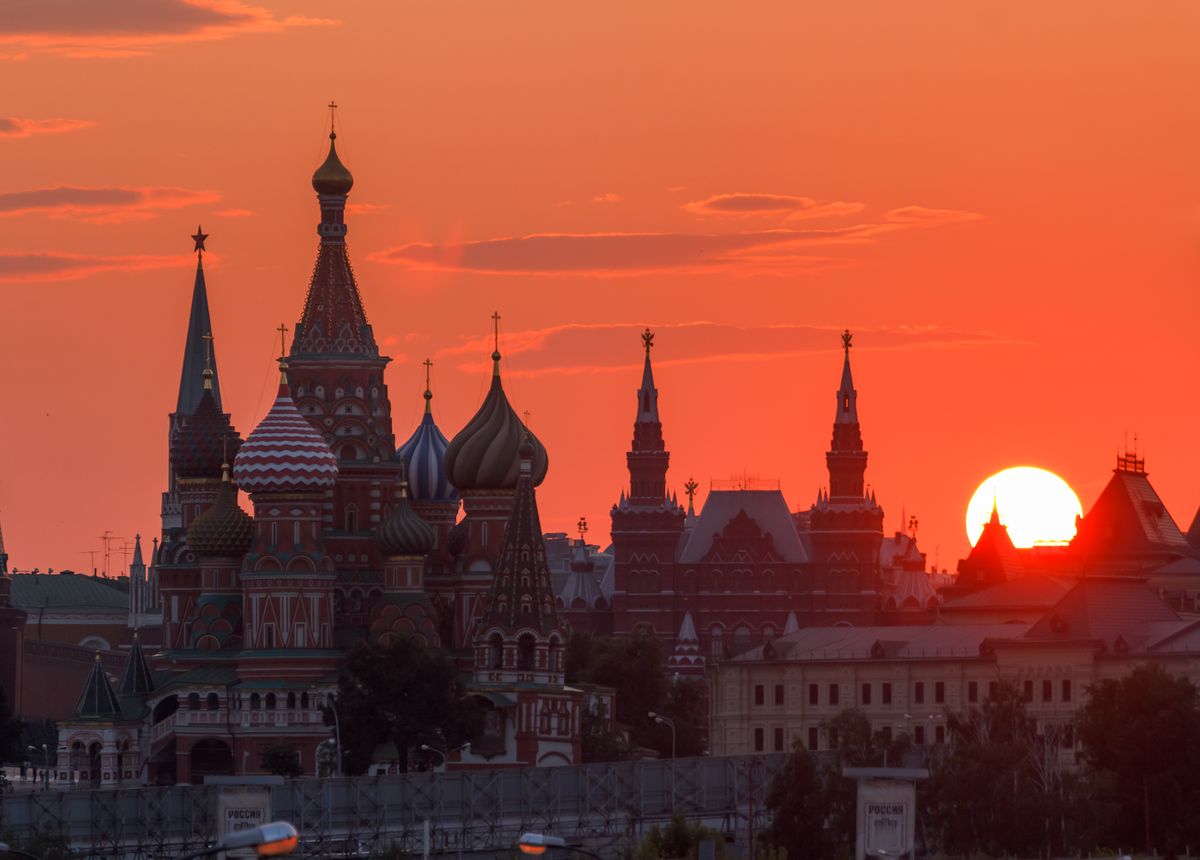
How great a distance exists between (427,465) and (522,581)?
46.8 feet

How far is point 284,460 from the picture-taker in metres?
138

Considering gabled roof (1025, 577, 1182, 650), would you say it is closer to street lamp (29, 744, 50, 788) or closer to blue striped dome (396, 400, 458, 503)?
blue striped dome (396, 400, 458, 503)

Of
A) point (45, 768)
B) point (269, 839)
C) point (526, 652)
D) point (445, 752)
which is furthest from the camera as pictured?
point (45, 768)

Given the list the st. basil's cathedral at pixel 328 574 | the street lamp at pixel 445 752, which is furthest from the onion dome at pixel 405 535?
the street lamp at pixel 445 752

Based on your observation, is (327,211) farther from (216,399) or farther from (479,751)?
(479,751)

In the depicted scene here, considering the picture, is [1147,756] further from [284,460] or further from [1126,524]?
[1126,524]

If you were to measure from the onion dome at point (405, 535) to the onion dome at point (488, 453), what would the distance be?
4795 millimetres

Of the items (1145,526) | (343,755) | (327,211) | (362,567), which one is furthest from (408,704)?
(1145,526)

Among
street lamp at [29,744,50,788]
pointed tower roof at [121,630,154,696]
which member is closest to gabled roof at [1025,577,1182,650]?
pointed tower roof at [121,630,154,696]

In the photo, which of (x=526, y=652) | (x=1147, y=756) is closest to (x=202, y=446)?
(x=526, y=652)

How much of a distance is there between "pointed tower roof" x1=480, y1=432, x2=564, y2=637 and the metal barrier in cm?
3603

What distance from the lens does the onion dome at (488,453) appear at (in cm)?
14538

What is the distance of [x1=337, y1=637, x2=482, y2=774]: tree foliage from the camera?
130 m

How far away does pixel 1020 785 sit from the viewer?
9888 centimetres
